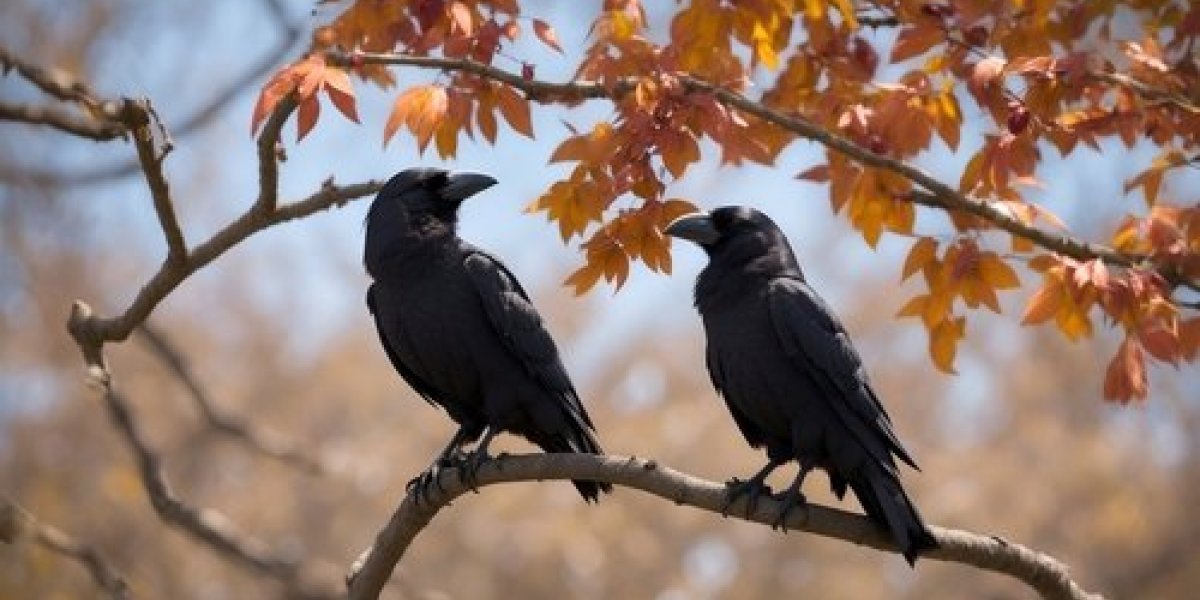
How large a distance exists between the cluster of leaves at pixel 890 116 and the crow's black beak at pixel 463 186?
1.35 ft

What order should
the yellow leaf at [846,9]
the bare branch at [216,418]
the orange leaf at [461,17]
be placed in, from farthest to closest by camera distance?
the bare branch at [216,418]
the orange leaf at [461,17]
the yellow leaf at [846,9]

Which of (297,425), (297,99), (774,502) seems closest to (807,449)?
(774,502)

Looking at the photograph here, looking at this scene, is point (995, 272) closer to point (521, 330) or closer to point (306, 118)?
point (521, 330)

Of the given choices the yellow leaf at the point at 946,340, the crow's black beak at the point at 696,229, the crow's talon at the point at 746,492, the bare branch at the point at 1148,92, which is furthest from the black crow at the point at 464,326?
the bare branch at the point at 1148,92

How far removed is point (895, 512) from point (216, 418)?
3348 mm

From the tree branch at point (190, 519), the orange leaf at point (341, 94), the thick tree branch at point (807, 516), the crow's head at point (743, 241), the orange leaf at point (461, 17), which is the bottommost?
the thick tree branch at point (807, 516)

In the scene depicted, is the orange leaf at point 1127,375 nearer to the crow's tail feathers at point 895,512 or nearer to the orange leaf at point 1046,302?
the orange leaf at point 1046,302

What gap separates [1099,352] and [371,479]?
389 inches

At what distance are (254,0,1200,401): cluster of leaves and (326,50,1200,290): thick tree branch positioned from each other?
2cm

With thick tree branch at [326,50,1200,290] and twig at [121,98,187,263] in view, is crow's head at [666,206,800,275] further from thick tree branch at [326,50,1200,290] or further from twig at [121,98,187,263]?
twig at [121,98,187,263]

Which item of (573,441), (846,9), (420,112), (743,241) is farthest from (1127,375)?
(420,112)

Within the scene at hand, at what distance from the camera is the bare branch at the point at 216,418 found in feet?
21.1

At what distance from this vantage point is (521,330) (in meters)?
5.51

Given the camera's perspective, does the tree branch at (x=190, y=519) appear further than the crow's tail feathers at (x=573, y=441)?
No
